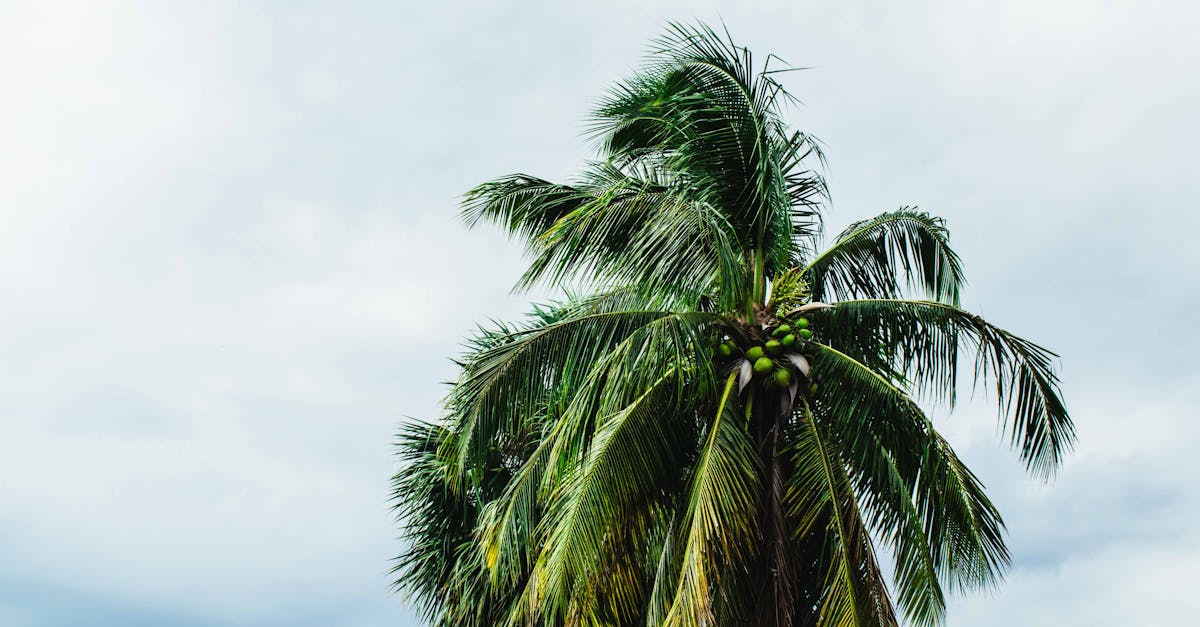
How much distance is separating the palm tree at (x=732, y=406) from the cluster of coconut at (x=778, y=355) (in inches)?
0.8

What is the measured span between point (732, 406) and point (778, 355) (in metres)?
0.60

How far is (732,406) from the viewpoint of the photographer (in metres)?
10.9

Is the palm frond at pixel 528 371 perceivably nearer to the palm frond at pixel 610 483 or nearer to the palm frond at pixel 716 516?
the palm frond at pixel 610 483

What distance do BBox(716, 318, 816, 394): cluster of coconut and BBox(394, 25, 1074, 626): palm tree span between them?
19 millimetres

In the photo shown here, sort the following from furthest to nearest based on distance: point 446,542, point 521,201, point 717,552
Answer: point 446,542
point 521,201
point 717,552

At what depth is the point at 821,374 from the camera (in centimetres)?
1101

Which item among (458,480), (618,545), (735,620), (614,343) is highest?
(614,343)

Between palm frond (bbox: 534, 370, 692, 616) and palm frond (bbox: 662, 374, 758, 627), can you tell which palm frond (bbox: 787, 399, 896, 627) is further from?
palm frond (bbox: 534, 370, 692, 616)

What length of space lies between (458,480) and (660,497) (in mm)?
1867

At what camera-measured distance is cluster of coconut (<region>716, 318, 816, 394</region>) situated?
35.1ft

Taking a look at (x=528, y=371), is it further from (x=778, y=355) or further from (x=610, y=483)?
(x=778, y=355)

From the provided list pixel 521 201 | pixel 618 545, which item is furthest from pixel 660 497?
pixel 521 201

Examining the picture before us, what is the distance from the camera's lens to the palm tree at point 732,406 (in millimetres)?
10227

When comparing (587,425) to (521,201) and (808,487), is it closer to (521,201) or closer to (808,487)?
(808,487)
